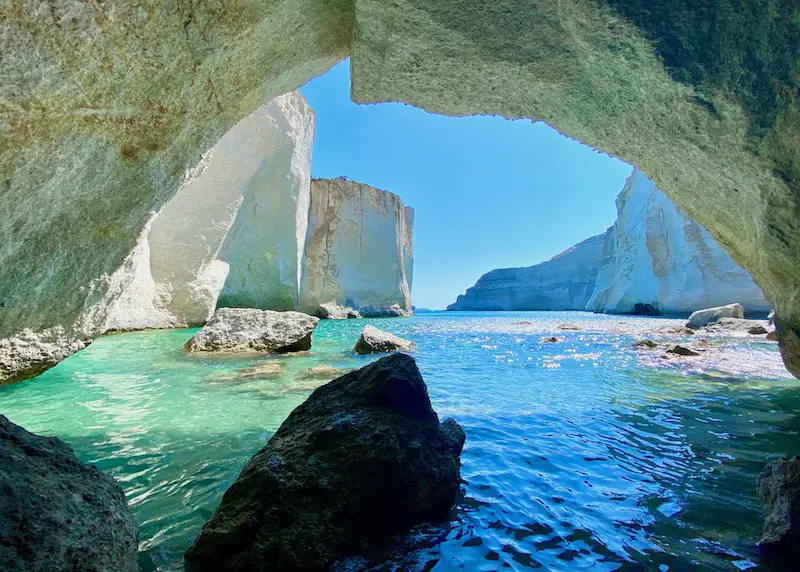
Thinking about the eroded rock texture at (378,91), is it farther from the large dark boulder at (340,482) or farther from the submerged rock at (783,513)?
the large dark boulder at (340,482)

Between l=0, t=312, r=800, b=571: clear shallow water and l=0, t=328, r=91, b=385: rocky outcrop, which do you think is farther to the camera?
l=0, t=328, r=91, b=385: rocky outcrop

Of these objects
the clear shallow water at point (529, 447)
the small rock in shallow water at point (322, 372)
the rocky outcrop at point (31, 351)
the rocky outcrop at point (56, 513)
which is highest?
the rocky outcrop at point (31, 351)

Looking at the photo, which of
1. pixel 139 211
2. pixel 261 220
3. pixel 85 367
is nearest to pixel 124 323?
pixel 85 367

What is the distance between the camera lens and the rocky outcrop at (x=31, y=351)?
361 cm

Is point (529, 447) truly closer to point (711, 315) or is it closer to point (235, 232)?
point (235, 232)

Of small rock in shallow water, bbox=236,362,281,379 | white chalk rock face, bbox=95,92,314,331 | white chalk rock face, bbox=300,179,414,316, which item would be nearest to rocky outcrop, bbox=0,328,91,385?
small rock in shallow water, bbox=236,362,281,379

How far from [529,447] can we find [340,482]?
217cm

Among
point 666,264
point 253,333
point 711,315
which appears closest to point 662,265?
point 666,264

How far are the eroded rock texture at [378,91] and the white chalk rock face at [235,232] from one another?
12.6 meters

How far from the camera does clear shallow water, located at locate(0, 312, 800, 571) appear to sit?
220 cm

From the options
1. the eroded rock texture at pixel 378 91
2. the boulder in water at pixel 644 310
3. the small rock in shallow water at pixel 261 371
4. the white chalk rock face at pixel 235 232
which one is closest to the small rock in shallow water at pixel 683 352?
the eroded rock texture at pixel 378 91

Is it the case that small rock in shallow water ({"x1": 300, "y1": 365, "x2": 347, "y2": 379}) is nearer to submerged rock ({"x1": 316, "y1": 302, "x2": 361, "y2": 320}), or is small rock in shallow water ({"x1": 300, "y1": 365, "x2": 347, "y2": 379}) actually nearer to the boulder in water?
submerged rock ({"x1": 316, "y1": 302, "x2": 361, "y2": 320})

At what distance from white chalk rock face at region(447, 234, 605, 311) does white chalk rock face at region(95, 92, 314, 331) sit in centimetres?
7099

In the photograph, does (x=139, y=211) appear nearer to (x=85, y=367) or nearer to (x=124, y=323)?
(x=85, y=367)
